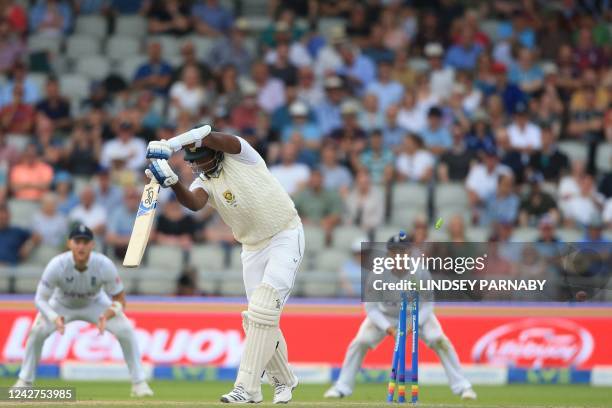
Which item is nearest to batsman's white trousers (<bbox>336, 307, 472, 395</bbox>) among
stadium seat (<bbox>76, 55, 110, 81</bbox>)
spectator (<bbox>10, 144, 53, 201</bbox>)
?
spectator (<bbox>10, 144, 53, 201</bbox>)

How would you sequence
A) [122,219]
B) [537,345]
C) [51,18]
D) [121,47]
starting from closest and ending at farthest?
[537,345] → [122,219] → [121,47] → [51,18]

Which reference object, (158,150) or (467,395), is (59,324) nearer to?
(158,150)

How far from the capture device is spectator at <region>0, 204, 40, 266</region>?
17.1 metres

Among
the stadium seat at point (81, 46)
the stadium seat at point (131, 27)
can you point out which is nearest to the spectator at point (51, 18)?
the stadium seat at point (81, 46)

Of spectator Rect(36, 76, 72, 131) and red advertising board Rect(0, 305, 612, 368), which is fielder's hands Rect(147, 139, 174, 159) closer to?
red advertising board Rect(0, 305, 612, 368)

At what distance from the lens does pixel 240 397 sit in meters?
10.3

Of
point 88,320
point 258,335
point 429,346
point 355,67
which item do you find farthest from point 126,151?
point 258,335

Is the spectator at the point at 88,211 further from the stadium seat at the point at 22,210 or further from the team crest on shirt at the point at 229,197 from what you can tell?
the team crest on shirt at the point at 229,197

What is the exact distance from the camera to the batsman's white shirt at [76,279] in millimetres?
13289

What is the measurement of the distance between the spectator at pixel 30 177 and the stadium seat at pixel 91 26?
311 cm

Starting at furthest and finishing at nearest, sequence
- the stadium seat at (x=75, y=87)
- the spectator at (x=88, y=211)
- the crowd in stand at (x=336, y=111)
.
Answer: the stadium seat at (x=75, y=87) < the crowd in stand at (x=336, y=111) < the spectator at (x=88, y=211)

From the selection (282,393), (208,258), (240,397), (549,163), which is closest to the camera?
(240,397)

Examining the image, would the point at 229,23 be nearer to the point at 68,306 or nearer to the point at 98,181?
the point at 98,181

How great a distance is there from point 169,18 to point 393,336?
28.0 ft
